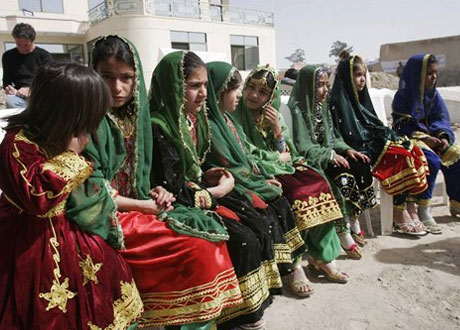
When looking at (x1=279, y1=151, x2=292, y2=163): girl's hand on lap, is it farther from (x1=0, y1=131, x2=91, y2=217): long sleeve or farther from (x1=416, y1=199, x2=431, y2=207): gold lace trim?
(x1=0, y1=131, x2=91, y2=217): long sleeve

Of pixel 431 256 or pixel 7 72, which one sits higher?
pixel 7 72

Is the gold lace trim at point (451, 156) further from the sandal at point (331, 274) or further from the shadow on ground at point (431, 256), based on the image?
the sandal at point (331, 274)

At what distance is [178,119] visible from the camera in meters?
2.21

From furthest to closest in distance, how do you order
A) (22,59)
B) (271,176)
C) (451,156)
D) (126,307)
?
1. (22,59)
2. (451,156)
3. (271,176)
4. (126,307)

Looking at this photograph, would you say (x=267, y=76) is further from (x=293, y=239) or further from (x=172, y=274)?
(x=172, y=274)

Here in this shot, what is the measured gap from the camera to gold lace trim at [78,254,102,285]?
5.00 feet

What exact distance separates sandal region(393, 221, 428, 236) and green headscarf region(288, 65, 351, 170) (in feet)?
3.29

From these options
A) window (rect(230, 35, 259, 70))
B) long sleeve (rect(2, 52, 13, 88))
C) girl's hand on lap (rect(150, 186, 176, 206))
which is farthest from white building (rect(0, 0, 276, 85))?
girl's hand on lap (rect(150, 186, 176, 206))

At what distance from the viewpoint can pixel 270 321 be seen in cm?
246

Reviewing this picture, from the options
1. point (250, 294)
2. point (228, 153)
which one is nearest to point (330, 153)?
point (228, 153)

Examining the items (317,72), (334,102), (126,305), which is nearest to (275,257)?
(126,305)

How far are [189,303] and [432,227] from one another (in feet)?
10.0

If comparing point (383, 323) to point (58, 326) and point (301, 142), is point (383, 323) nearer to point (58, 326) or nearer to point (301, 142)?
point (301, 142)

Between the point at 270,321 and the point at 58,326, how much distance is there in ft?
4.59
